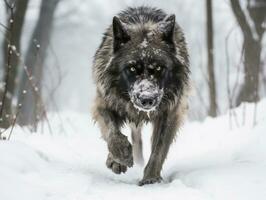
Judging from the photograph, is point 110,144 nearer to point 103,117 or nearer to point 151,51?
point 103,117

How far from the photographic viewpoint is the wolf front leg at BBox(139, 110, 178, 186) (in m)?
5.18

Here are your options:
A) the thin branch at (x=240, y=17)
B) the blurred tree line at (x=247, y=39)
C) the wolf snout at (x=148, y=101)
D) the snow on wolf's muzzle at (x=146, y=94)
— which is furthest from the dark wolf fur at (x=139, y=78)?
the blurred tree line at (x=247, y=39)

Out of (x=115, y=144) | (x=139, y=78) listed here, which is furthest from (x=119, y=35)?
(x=115, y=144)

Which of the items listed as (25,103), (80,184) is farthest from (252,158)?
(25,103)

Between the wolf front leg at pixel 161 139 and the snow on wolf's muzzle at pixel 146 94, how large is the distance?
629mm

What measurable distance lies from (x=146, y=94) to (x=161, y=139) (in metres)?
0.91

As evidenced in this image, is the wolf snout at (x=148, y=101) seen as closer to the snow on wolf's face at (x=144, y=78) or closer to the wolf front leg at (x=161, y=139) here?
the snow on wolf's face at (x=144, y=78)

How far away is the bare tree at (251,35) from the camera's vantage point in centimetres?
930

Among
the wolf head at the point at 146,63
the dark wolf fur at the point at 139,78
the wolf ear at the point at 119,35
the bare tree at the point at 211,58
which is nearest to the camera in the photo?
the wolf head at the point at 146,63

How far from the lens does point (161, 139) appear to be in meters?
5.54

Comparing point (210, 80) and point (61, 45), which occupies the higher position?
point (210, 80)

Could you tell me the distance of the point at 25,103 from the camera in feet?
37.3

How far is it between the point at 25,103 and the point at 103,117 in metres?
6.01

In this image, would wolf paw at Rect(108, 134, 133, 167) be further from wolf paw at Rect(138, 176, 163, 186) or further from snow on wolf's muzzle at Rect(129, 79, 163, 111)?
snow on wolf's muzzle at Rect(129, 79, 163, 111)
